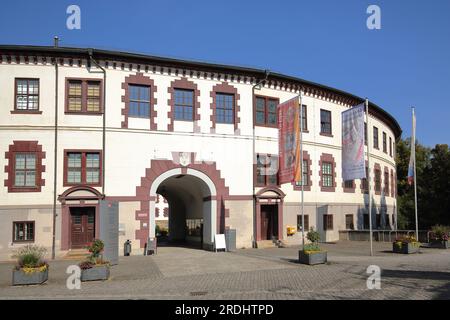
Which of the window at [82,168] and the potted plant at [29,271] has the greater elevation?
the window at [82,168]

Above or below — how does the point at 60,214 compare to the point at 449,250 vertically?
above

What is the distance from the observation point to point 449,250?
24.9 m

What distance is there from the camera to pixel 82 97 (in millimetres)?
24234

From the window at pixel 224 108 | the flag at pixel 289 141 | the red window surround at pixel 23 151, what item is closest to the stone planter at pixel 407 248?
the flag at pixel 289 141

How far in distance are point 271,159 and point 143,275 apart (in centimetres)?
1429

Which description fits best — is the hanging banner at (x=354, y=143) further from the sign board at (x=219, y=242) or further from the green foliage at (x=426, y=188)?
the green foliage at (x=426, y=188)

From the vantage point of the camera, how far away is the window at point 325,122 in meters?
31.9

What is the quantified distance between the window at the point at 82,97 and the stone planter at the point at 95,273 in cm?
1119

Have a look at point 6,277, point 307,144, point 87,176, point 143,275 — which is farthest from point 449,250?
point 6,277

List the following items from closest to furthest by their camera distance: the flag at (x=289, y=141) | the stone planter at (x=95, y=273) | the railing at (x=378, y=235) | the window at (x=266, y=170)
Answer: the stone planter at (x=95, y=273) < the flag at (x=289, y=141) < the window at (x=266, y=170) < the railing at (x=378, y=235)

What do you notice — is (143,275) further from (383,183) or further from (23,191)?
(383,183)

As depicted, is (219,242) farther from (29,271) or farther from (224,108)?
(29,271)

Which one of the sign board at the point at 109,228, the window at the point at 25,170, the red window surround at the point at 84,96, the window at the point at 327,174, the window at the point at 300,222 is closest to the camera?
the sign board at the point at 109,228

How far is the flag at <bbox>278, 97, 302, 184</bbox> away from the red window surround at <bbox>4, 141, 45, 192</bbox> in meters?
13.3
